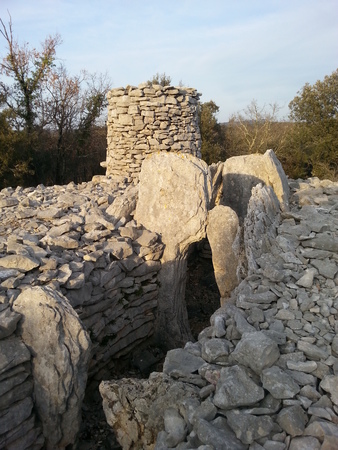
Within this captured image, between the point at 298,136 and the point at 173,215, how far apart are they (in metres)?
13.2

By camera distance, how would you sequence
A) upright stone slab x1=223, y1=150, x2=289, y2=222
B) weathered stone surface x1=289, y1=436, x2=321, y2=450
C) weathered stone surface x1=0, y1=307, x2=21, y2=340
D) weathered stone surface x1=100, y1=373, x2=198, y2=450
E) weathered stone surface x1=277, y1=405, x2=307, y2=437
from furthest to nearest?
upright stone slab x1=223, y1=150, x2=289, y2=222, weathered stone surface x1=0, y1=307, x2=21, y2=340, weathered stone surface x1=100, y1=373, x2=198, y2=450, weathered stone surface x1=277, y1=405, x2=307, y2=437, weathered stone surface x1=289, y1=436, x2=321, y2=450

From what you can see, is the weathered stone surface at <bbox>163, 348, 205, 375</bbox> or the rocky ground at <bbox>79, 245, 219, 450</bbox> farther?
the rocky ground at <bbox>79, 245, 219, 450</bbox>

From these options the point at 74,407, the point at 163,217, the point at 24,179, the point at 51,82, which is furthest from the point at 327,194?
the point at 51,82

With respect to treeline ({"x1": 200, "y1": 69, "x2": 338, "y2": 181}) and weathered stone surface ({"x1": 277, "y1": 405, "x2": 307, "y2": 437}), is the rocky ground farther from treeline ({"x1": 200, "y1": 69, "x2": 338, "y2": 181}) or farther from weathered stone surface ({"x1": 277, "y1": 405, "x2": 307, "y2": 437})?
treeline ({"x1": 200, "y1": 69, "x2": 338, "y2": 181})

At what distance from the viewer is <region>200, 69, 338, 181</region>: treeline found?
16.8 metres

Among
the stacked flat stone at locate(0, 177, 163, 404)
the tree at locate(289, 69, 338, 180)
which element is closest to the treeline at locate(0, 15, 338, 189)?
the tree at locate(289, 69, 338, 180)

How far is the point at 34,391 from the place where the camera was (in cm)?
366

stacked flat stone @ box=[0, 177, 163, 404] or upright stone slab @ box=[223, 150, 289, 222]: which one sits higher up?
upright stone slab @ box=[223, 150, 289, 222]

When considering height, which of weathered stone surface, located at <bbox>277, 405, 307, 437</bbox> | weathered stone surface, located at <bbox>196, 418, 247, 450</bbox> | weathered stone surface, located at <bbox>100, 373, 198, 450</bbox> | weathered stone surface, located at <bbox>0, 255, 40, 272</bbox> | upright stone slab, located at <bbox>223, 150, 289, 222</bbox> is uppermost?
upright stone slab, located at <bbox>223, 150, 289, 222</bbox>

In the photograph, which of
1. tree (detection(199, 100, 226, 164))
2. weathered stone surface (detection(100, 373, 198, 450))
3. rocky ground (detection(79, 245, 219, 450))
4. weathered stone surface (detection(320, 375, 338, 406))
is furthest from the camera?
tree (detection(199, 100, 226, 164))

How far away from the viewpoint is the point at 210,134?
16.9 metres

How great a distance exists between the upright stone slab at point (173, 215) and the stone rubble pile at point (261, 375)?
5.66 feet

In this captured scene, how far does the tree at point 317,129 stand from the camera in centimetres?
1691

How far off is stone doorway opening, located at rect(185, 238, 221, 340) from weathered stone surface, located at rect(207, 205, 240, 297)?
133 cm
